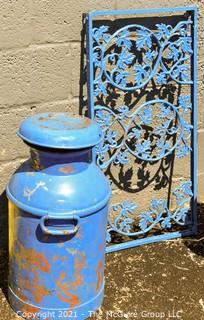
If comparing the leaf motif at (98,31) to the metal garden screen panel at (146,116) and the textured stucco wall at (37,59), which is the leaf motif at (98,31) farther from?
the textured stucco wall at (37,59)

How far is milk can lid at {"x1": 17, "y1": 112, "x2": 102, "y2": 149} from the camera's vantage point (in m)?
2.63

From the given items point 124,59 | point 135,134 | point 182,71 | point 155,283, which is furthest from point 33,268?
point 182,71

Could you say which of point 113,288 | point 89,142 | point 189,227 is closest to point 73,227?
point 89,142

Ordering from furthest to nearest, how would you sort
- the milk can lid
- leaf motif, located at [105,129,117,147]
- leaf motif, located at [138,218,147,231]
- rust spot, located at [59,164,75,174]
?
1. leaf motif, located at [138,218,147,231]
2. leaf motif, located at [105,129,117,147]
3. rust spot, located at [59,164,75,174]
4. the milk can lid

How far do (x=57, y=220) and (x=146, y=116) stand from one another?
1.16m

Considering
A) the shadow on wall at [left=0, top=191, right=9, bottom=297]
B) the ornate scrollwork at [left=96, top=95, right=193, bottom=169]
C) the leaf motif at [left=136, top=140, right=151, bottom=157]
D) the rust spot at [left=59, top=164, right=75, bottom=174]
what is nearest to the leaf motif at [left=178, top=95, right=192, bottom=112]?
the ornate scrollwork at [left=96, top=95, right=193, bottom=169]

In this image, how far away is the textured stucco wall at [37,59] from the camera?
3162 mm

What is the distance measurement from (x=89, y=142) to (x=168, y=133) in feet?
3.75

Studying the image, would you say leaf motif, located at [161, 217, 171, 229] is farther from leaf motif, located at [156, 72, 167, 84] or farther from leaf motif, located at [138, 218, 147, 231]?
leaf motif, located at [156, 72, 167, 84]

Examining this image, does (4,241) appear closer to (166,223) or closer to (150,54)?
(166,223)

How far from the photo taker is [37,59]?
129 inches

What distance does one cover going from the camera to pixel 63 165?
275 cm

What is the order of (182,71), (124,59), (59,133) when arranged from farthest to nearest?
(182,71)
(124,59)
(59,133)

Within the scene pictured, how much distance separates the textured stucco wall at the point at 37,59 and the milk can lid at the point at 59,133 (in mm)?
521
